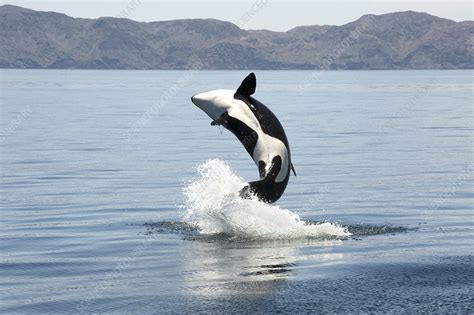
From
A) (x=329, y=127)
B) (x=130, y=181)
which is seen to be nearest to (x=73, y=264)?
(x=130, y=181)

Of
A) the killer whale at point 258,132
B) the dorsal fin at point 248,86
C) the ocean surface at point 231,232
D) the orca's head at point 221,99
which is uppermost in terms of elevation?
the dorsal fin at point 248,86

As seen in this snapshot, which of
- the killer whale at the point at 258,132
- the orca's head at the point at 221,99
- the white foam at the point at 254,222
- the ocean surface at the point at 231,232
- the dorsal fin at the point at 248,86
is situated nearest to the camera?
the ocean surface at the point at 231,232

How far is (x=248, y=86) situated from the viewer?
63.2 feet

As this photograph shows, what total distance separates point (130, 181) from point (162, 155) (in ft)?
31.3

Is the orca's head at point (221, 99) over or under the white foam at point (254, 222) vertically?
over

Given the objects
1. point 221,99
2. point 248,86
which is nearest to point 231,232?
point 221,99

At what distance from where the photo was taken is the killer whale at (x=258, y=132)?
1838cm

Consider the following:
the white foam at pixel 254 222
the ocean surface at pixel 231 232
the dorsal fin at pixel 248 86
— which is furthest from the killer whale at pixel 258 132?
the ocean surface at pixel 231 232

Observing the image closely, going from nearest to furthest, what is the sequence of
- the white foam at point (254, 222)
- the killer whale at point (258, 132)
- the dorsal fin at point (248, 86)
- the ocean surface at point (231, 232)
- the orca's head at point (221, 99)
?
1. the ocean surface at point (231, 232)
2. the killer whale at point (258, 132)
3. the dorsal fin at point (248, 86)
4. the white foam at point (254, 222)
5. the orca's head at point (221, 99)

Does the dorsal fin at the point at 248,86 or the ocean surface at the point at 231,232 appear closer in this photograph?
the ocean surface at the point at 231,232

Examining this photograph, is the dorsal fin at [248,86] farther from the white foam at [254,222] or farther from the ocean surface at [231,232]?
the ocean surface at [231,232]

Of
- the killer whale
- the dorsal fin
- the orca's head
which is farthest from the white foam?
the dorsal fin

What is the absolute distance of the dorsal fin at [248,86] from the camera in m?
19.0

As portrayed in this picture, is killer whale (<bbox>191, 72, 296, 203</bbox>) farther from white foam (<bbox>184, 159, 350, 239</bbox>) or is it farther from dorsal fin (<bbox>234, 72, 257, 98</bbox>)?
white foam (<bbox>184, 159, 350, 239</bbox>)
